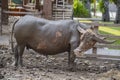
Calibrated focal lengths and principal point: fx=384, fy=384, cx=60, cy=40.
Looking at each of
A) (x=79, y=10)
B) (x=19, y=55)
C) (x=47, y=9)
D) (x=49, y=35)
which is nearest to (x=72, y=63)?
(x=49, y=35)

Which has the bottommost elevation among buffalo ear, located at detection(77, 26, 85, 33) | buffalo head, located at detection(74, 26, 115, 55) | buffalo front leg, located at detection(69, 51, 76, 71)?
buffalo front leg, located at detection(69, 51, 76, 71)

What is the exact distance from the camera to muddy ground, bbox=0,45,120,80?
8234 mm

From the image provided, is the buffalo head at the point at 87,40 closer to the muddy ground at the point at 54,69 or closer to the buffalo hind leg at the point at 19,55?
the muddy ground at the point at 54,69

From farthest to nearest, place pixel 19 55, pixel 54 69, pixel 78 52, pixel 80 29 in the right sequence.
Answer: pixel 19 55, pixel 54 69, pixel 80 29, pixel 78 52

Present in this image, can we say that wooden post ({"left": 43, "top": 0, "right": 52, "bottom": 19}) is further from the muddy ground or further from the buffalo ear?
the buffalo ear

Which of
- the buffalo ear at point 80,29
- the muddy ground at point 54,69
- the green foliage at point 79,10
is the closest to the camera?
the muddy ground at point 54,69

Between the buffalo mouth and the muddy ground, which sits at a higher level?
the buffalo mouth

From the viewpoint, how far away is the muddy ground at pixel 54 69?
27.0 ft

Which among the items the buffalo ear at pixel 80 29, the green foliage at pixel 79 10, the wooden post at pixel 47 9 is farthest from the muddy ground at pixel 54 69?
the green foliage at pixel 79 10

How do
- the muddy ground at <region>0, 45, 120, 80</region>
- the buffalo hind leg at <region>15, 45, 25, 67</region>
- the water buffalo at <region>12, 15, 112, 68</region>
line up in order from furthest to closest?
1. the buffalo hind leg at <region>15, 45, 25, 67</region>
2. the water buffalo at <region>12, 15, 112, 68</region>
3. the muddy ground at <region>0, 45, 120, 80</region>

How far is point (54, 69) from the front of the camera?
30.4ft

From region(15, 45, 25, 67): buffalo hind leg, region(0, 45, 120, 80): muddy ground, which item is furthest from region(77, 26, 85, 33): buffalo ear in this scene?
region(15, 45, 25, 67): buffalo hind leg

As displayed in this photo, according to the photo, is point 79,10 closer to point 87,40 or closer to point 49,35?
point 49,35

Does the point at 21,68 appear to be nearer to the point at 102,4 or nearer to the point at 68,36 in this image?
the point at 68,36
